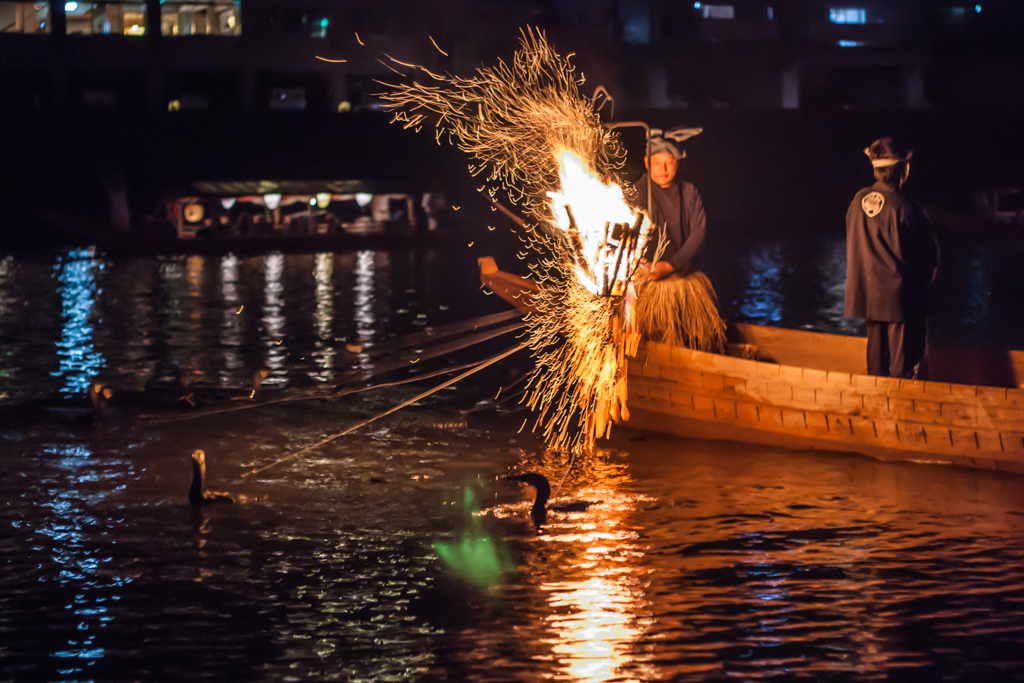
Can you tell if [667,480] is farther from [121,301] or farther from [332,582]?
[121,301]

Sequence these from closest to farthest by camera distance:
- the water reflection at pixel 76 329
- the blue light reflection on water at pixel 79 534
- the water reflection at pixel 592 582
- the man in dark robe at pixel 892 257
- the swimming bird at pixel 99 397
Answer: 1. the water reflection at pixel 592 582
2. the blue light reflection on water at pixel 79 534
3. the man in dark robe at pixel 892 257
4. the swimming bird at pixel 99 397
5. the water reflection at pixel 76 329

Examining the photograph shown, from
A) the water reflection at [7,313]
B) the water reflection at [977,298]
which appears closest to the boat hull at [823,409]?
the water reflection at [7,313]

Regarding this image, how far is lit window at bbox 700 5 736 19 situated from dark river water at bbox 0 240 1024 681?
167ft

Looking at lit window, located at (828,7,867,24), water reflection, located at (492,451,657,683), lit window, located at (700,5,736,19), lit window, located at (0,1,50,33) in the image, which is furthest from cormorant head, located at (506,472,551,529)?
lit window, located at (828,7,867,24)

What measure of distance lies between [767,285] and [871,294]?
622 inches

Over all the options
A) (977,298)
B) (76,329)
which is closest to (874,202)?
(76,329)

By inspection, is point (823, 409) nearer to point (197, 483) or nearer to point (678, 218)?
point (678, 218)

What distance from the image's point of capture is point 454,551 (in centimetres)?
699

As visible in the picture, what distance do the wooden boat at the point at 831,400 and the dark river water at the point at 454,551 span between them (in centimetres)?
16

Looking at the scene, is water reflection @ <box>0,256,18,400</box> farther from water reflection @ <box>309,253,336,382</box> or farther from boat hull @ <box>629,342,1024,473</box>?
boat hull @ <box>629,342,1024,473</box>

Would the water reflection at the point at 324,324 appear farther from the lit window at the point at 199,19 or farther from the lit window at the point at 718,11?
the lit window at the point at 718,11

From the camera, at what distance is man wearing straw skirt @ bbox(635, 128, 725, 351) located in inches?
392

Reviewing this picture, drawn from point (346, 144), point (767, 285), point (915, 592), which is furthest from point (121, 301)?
point (346, 144)

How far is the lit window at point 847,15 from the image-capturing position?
202ft
